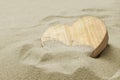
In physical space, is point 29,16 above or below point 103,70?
below

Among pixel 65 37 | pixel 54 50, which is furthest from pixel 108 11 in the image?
pixel 54 50

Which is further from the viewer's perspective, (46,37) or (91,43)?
(46,37)

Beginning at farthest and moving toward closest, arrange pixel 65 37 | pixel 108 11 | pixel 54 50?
pixel 108 11, pixel 65 37, pixel 54 50

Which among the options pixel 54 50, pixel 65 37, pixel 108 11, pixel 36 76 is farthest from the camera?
pixel 108 11

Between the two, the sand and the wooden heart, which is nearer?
the sand

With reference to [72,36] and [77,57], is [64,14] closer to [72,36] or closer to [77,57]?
[72,36]

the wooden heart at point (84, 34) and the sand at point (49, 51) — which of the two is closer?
the sand at point (49, 51)
